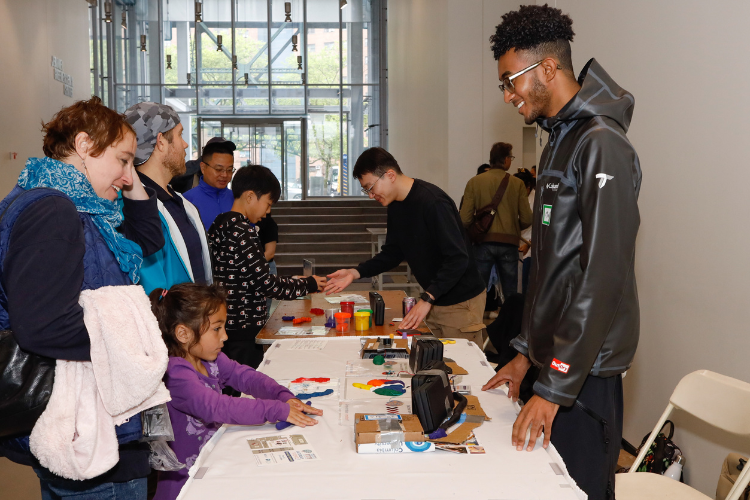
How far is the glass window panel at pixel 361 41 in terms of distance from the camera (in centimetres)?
1434

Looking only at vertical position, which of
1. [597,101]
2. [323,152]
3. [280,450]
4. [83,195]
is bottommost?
[280,450]

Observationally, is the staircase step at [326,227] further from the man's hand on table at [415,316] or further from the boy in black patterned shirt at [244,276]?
the man's hand on table at [415,316]

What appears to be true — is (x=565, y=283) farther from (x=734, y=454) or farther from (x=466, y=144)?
(x=466, y=144)

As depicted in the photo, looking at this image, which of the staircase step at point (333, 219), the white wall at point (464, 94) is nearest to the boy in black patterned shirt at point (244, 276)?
the white wall at point (464, 94)

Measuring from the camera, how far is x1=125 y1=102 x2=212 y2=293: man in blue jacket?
7.00 feet

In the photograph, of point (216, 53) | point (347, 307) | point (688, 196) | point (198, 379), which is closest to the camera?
point (198, 379)

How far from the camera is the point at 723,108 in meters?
2.46

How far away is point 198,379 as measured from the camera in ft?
5.84

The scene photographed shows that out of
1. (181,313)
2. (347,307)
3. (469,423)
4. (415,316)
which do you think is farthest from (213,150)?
(469,423)

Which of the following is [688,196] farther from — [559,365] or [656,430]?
[559,365]

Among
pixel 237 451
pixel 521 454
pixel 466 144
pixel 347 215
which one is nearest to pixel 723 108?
pixel 521 454

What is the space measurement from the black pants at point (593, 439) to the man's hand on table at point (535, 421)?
11 cm

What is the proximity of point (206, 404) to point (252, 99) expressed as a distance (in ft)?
44.3

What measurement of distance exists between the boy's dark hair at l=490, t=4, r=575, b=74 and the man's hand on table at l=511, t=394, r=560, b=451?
88 centimetres
